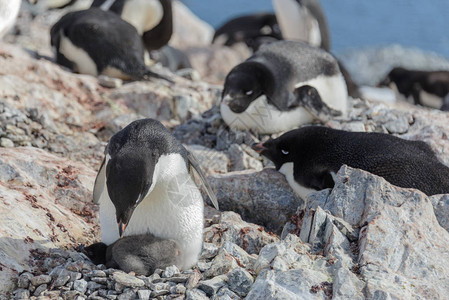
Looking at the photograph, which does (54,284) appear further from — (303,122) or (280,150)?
(303,122)

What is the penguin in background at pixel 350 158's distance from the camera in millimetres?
4059

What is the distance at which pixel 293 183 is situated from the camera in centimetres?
459

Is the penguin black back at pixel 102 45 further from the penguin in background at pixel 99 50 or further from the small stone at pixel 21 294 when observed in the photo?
the small stone at pixel 21 294

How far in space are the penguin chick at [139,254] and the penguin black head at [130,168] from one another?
20cm

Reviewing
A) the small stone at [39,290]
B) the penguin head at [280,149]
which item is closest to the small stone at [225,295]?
the small stone at [39,290]

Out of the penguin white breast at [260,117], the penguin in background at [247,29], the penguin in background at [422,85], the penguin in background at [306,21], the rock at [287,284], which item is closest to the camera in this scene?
the rock at [287,284]

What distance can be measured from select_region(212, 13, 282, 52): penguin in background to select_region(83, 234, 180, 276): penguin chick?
1007cm

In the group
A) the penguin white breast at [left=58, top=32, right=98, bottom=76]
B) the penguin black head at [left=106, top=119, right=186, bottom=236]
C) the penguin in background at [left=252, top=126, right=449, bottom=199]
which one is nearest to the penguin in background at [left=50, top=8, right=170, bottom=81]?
the penguin white breast at [left=58, top=32, right=98, bottom=76]

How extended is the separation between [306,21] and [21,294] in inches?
325

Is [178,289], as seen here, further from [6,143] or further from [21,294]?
[6,143]

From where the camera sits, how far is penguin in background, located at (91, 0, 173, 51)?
827 cm

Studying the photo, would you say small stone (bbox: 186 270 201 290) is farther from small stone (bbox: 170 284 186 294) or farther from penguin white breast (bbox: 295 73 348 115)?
penguin white breast (bbox: 295 73 348 115)

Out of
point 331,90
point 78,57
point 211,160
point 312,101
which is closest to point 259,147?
point 211,160

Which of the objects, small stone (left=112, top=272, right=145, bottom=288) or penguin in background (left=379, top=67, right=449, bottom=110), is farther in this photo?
penguin in background (left=379, top=67, right=449, bottom=110)
